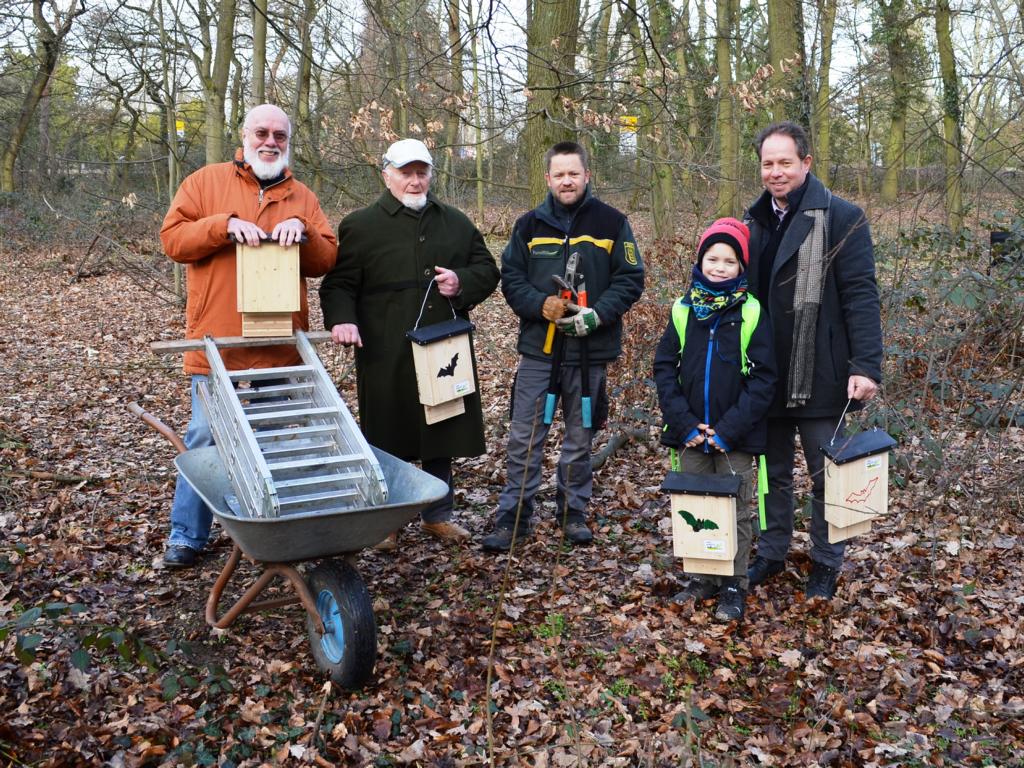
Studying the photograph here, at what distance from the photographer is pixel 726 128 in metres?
11.2

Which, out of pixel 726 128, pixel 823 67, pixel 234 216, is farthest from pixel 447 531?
pixel 726 128

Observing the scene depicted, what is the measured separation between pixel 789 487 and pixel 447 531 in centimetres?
192

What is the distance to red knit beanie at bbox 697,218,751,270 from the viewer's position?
391 cm

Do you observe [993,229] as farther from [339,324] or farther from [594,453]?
[339,324]

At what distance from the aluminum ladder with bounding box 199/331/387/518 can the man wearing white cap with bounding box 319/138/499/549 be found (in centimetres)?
70

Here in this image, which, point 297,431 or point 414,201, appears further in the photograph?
point 414,201

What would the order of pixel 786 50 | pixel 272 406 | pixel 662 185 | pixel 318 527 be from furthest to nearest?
pixel 662 185 < pixel 786 50 < pixel 272 406 < pixel 318 527

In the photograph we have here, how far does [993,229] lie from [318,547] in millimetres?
7138

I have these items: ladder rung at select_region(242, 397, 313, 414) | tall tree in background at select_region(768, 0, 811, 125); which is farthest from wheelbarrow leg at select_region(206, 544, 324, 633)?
tall tree in background at select_region(768, 0, 811, 125)

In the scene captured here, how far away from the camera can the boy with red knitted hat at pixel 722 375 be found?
3953 millimetres

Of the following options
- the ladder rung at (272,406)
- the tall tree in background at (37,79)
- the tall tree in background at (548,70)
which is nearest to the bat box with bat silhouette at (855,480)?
the ladder rung at (272,406)

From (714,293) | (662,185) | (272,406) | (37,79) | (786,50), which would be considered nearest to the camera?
(272,406)

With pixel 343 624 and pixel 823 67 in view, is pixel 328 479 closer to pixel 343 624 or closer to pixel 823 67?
pixel 343 624

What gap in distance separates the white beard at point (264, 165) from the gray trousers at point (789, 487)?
264 centimetres
